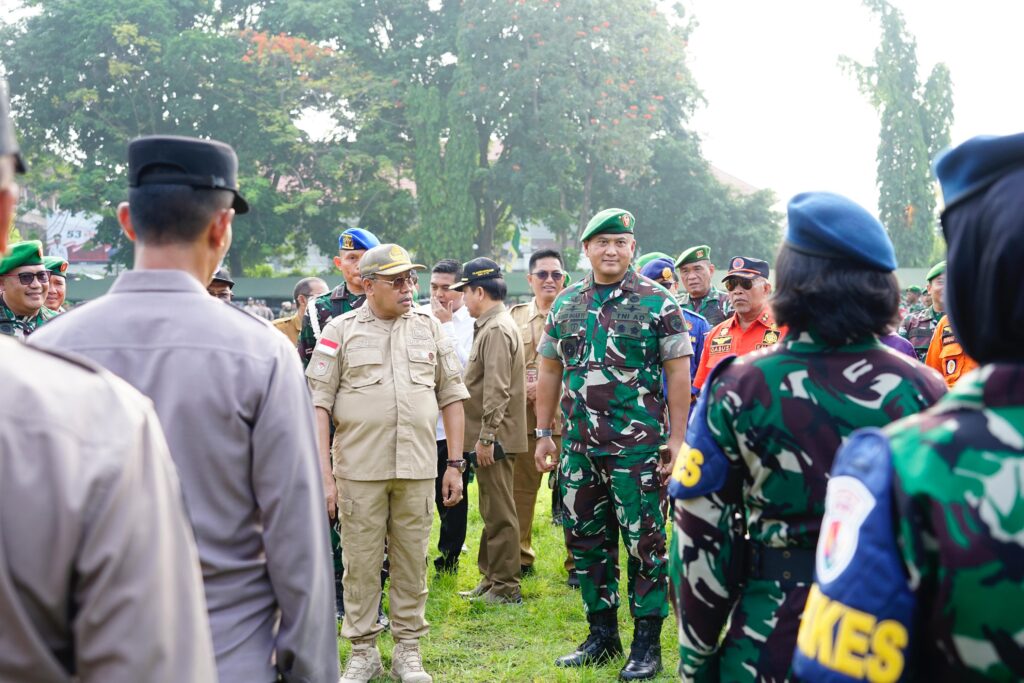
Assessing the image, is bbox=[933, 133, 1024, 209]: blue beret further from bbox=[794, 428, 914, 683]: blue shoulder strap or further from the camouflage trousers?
the camouflage trousers

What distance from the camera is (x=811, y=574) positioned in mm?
2348

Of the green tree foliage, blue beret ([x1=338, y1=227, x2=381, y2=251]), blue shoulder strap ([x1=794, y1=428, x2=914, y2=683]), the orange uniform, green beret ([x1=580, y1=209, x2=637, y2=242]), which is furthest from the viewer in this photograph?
the green tree foliage

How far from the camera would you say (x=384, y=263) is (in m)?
5.22

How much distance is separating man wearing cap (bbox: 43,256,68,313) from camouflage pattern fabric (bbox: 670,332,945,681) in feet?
20.0

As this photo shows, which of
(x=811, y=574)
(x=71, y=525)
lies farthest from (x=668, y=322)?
(x=71, y=525)

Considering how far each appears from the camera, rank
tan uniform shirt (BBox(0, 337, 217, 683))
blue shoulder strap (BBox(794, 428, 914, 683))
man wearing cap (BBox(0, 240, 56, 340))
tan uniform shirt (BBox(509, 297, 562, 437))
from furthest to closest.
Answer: tan uniform shirt (BBox(509, 297, 562, 437)), man wearing cap (BBox(0, 240, 56, 340)), blue shoulder strap (BBox(794, 428, 914, 683)), tan uniform shirt (BBox(0, 337, 217, 683))

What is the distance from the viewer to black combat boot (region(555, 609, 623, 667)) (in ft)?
18.0

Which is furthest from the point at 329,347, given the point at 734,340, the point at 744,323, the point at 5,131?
the point at 5,131

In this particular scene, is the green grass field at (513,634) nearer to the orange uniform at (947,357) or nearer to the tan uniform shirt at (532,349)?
the tan uniform shirt at (532,349)

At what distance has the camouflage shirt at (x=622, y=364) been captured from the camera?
5246mm

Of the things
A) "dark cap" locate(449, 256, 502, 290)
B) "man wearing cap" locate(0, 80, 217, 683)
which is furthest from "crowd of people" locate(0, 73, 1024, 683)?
"dark cap" locate(449, 256, 502, 290)

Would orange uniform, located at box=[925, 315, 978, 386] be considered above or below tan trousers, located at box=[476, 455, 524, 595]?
above

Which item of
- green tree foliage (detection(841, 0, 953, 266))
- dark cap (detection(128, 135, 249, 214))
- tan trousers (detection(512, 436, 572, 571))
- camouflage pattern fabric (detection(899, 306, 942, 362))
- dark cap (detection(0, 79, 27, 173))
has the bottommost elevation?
tan trousers (detection(512, 436, 572, 571))

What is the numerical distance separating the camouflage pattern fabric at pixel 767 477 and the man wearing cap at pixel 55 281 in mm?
6105
